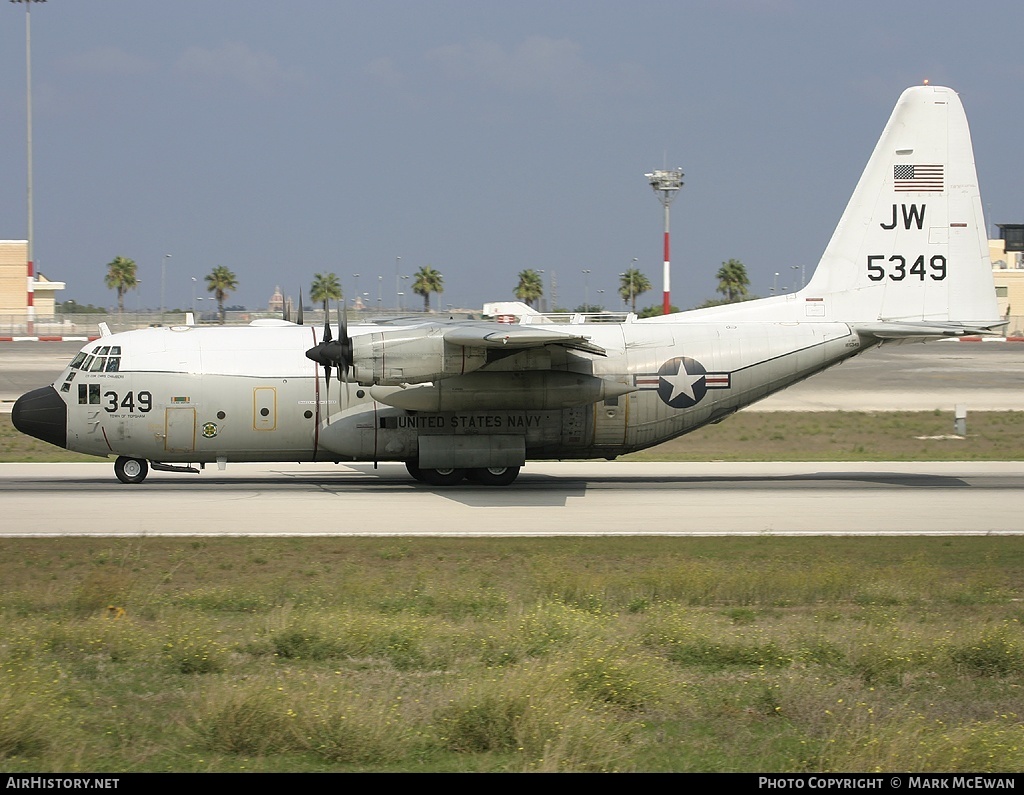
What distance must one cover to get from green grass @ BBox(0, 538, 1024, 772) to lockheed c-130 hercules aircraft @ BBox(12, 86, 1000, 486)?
6.71 m

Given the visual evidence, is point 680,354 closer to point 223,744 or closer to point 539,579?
point 539,579

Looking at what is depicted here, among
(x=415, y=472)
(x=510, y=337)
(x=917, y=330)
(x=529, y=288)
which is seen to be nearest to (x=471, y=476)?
(x=415, y=472)

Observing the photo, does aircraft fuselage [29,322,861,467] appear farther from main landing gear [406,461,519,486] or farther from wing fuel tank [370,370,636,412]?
main landing gear [406,461,519,486]

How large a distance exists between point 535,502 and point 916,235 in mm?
12021

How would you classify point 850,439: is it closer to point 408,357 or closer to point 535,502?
point 535,502

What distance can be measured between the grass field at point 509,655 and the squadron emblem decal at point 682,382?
702cm

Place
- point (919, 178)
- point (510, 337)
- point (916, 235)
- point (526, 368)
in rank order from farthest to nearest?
point (916, 235) < point (919, 178) < point (526, 368) < point (510, 337)

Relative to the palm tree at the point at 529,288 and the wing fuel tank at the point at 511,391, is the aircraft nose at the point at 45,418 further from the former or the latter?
the palm tree at the point at 529,288

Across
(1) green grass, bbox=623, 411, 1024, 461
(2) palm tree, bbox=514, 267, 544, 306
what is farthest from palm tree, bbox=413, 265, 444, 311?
(1) green grass, bbox=623, 411, 1024, 461

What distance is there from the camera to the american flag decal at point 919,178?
26578 mm

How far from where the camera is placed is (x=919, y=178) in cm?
2659

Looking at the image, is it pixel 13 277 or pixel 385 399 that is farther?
pixel 13 277

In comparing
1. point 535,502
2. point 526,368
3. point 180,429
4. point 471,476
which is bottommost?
point 535,502

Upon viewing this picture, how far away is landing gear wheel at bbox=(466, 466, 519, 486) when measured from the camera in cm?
2555
